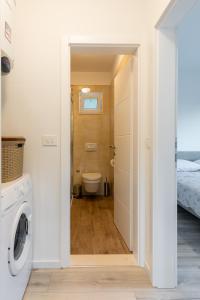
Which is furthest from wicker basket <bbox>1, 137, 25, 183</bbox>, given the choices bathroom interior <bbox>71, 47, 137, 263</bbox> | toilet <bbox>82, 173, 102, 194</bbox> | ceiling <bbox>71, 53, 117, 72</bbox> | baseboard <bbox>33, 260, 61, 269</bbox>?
toilet <bbox>82, 173, 102, 194</bbox>

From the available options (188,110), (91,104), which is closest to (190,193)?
(188,110)

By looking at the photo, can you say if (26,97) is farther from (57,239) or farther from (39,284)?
(39,284)

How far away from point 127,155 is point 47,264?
128 centimetres

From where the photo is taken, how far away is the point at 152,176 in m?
1.88

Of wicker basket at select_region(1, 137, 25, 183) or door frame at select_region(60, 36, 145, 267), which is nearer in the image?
wicker basket at select_region(1, 137, 25, 183)

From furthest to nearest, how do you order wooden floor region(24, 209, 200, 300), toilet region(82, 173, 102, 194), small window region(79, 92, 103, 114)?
small window region(79, 92, 103, 114)
toilet region(82, 173, 102, 194)
wooden floor region(24, 209, 200, 300)

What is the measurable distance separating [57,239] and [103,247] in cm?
64

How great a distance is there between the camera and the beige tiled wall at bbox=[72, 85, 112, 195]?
5.12m

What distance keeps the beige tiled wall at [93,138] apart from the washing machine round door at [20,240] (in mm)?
3270

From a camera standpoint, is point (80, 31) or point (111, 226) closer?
point (80, 31)

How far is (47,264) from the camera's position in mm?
2123

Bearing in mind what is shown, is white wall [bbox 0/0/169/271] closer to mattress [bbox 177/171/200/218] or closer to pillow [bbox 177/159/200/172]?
mattress [bbox 177/171/200/218]

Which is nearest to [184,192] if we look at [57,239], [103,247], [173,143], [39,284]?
[103,247]

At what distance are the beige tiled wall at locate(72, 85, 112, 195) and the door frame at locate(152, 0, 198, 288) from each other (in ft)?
10.8
